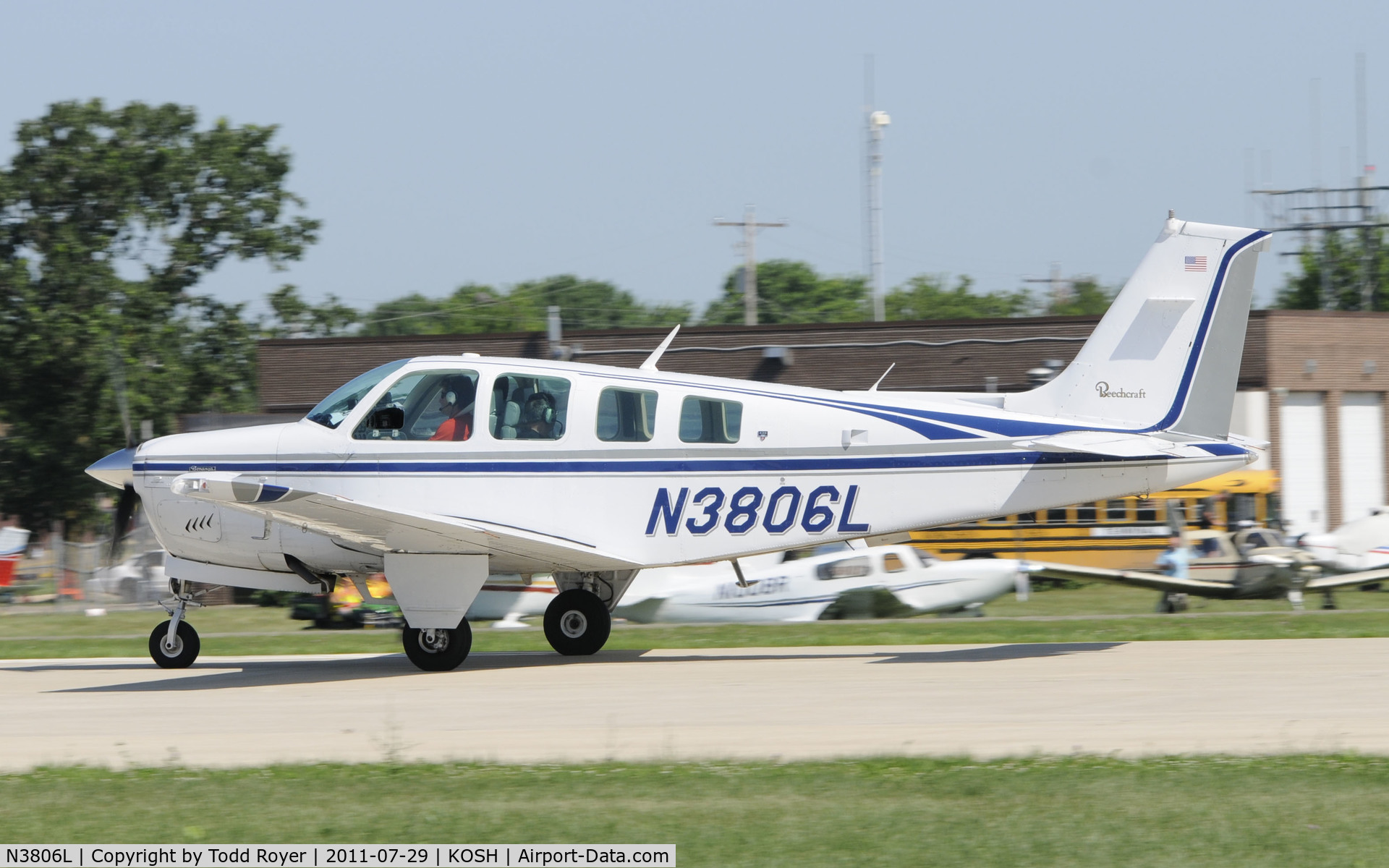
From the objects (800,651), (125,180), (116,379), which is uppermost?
(125,180)

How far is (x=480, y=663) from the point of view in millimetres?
12852

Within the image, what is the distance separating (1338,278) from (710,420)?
182 feet

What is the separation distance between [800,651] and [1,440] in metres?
30.5

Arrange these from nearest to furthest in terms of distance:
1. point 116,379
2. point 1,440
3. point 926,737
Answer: point 926,737 < point 116,379 < point 1,440

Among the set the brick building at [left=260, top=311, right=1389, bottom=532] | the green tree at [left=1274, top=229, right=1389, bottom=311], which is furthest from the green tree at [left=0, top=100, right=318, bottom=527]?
the green tree at [left=1274, top=229, right=1389, bottom=311]

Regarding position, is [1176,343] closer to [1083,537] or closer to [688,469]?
[688,469]

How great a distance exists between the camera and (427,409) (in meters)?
12.0

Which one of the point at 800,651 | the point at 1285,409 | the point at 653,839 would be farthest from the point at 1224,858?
the point at 1285,409

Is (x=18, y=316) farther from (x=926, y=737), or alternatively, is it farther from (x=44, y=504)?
(x=926, y=737)

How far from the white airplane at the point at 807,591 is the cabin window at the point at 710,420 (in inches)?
239

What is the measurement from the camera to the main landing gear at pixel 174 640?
12727 millimetres

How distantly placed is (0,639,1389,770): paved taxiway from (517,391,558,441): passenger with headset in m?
2.03

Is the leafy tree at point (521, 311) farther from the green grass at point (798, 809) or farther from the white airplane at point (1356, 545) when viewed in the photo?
the green grass at point (798, 809)

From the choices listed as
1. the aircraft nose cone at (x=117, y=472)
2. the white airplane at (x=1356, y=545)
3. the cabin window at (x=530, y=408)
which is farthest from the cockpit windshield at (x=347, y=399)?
the white airplane at (x=1356, y=545)
